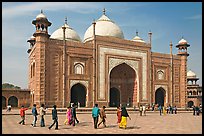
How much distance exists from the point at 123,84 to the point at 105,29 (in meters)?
6.20

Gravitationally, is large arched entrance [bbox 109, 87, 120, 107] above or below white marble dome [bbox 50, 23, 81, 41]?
below

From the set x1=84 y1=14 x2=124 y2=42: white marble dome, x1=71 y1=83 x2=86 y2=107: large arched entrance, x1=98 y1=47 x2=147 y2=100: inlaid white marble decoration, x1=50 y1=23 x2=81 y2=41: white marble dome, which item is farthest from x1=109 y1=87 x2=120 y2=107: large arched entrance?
x1=50 y1=23 x2=81 y2=41: white marble dome

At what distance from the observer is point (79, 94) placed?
89.1 ft

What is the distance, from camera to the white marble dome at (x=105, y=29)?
98.3ft

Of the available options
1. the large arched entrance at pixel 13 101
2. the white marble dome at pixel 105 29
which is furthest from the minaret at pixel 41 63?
the white marble dome at pixel 105 29

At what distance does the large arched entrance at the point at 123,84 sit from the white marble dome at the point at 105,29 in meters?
3.66

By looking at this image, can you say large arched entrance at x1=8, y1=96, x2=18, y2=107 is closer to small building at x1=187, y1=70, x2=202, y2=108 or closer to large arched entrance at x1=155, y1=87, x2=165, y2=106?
large arched entrance at x1=155, y1=87, x2=165, y2=106

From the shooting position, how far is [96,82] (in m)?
26.2

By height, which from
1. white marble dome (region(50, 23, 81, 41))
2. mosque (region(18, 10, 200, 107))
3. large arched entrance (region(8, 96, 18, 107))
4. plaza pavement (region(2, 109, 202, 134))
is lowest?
large arched entrance (region(8, 96, 18, 107))

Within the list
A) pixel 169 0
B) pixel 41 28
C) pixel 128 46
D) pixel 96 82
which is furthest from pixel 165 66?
pixel 169 0

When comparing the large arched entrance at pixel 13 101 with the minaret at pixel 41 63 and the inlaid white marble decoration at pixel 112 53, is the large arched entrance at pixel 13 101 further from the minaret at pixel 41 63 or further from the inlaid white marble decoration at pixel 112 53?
the inlaid white marble decoration at pixel 112 53

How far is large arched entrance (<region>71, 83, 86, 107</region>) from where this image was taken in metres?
26.6

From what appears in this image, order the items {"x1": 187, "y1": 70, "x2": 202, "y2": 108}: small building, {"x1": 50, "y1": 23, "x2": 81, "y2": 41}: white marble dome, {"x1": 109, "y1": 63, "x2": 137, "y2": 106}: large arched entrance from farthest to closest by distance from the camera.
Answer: {"x1": 187, "y1": 70, "x2": 202, "y2": 108}: small building → {"x1": 50, "y1": 23, "x2": 81, "y2": 41}: white marble dome → {"x1": 109, "y1": 63, "x2": 137, "y2": 106}: large arched entrance

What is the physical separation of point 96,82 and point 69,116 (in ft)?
49.4
